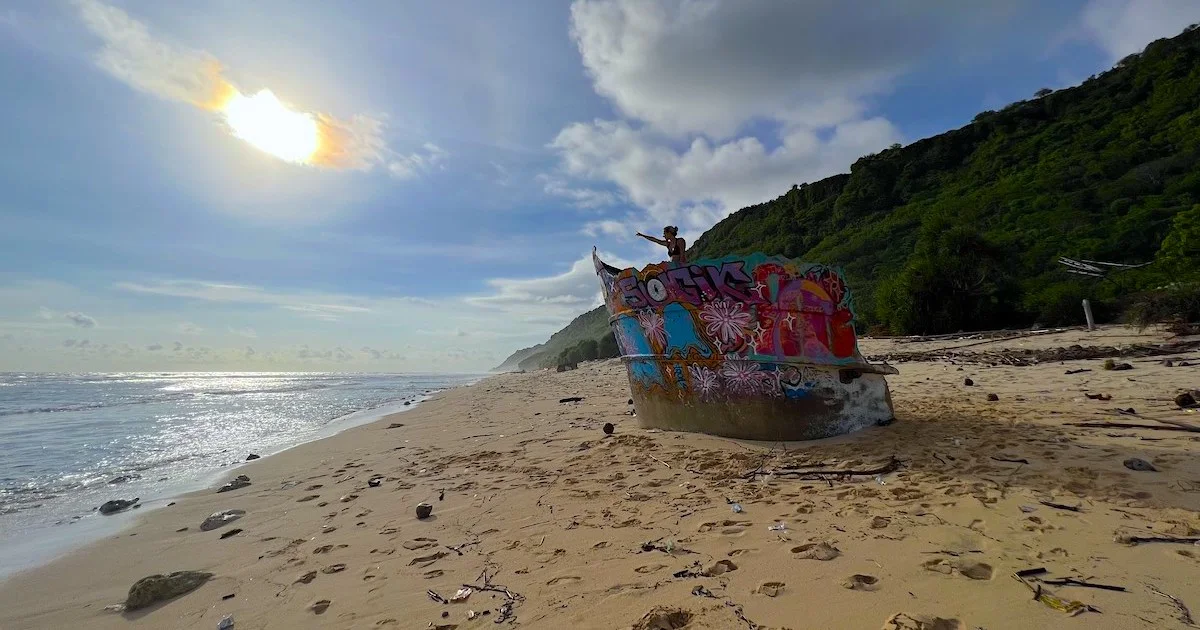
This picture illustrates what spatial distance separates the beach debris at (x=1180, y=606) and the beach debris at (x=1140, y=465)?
6.64 ft

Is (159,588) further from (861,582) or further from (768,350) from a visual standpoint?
(768,350)

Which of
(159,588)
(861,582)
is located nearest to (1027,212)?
(861,582)

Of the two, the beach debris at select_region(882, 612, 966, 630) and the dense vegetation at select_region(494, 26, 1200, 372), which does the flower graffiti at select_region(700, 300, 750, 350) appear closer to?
the beach debris at select_region(882, 612, 966, 630)

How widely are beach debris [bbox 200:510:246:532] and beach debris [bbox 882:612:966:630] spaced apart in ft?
18.0

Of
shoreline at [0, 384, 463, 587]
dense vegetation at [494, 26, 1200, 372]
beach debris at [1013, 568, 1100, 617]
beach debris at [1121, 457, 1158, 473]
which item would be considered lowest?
shoreline at [0, 384, 463, 587]

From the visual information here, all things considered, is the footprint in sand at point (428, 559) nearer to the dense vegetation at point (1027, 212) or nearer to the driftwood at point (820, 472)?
the driftwood at point (820, 472)

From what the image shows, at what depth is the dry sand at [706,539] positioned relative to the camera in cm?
221

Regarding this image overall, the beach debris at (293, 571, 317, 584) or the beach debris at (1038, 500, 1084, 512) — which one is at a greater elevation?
the beach debris at (1038, 500, 1084, 512)

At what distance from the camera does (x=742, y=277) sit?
18.0 feet

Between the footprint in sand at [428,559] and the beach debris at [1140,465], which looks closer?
the footprint in sand at [428,559]

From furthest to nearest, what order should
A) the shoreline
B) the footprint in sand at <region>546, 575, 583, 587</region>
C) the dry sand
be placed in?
the shoreline → the footprint in sand at <region>546, 575, 583, 587</region> → the dry sand

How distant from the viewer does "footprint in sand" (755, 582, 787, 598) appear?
7.52ft

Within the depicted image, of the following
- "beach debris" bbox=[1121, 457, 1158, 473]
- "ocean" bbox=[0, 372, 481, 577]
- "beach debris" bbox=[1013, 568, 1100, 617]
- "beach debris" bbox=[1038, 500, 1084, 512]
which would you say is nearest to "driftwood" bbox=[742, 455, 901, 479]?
"beach debris" bbox=[1038, 500, 1084, 512]

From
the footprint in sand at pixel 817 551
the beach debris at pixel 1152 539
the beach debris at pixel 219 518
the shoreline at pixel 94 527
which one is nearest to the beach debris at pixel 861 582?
the footprint in sand at pixel 817 551
